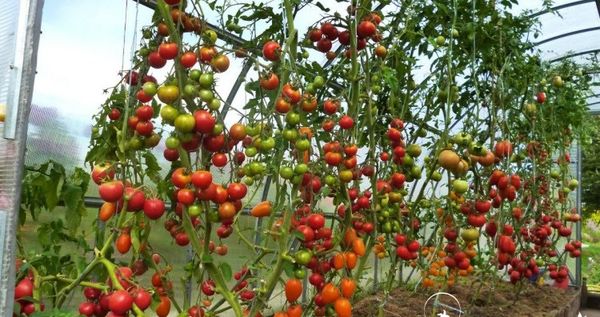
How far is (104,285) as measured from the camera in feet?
4.03

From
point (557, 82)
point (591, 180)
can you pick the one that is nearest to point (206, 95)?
point (557, 82)

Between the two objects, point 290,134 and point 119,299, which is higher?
point 290,134

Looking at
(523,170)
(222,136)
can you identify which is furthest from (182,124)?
(523,170)

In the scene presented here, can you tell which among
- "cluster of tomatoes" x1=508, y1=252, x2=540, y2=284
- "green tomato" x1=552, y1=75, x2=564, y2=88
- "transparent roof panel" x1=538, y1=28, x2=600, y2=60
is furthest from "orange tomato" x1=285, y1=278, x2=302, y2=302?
"transparent roof panel" x1=538, y1=28, x2=600, y2=60

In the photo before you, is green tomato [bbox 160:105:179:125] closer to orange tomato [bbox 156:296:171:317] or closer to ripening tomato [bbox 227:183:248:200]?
ripening tomato [bbox 227:183:248:200]

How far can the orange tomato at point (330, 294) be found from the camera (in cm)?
170

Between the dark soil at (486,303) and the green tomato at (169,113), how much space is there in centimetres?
170

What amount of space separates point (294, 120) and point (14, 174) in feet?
2.43

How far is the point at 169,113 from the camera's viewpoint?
4.06 feet

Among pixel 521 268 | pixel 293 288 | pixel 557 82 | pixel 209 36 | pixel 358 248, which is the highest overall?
pixel 557 82

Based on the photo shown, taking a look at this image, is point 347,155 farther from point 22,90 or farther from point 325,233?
point 22,90

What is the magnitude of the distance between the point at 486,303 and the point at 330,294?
2.01 metres

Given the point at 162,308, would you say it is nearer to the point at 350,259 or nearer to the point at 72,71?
the point at 350,259

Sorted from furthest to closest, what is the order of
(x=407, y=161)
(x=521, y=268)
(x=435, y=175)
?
(x=521, y=268)
(x=435, y=175)
(x=407, y=161)
